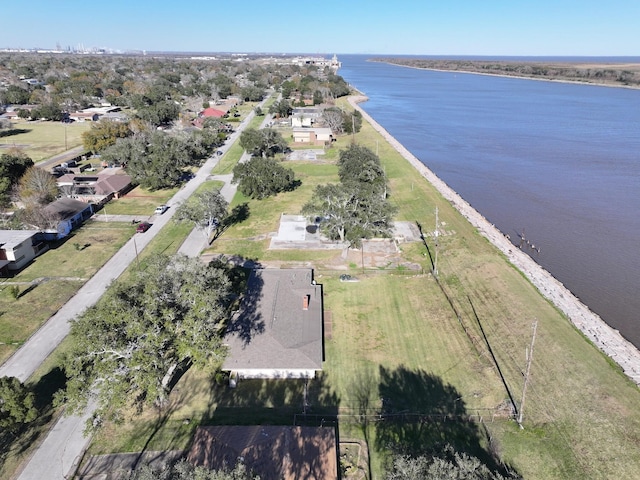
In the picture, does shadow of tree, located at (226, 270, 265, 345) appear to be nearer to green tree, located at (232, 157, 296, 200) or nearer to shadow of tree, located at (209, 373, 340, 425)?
shadow of tree, located at (209, 373, 340, 425)

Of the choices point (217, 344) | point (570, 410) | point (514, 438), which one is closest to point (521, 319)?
point (570, 410)

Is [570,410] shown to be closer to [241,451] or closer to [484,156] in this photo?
[241,451]

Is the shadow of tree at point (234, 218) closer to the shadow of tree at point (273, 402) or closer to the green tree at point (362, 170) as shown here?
the green tree at point (362, 170)

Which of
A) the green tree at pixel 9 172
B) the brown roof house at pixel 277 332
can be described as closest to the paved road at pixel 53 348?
the brown roof house at pixel 277 332

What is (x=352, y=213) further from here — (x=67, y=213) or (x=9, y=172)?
(x=9, y=172)

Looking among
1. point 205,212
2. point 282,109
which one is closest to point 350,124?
point 282,109

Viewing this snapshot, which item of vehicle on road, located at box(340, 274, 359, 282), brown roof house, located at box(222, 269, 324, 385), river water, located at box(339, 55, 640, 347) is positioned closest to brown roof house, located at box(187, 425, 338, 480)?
brown roof house, located at box(222, 269, 324, 385)
